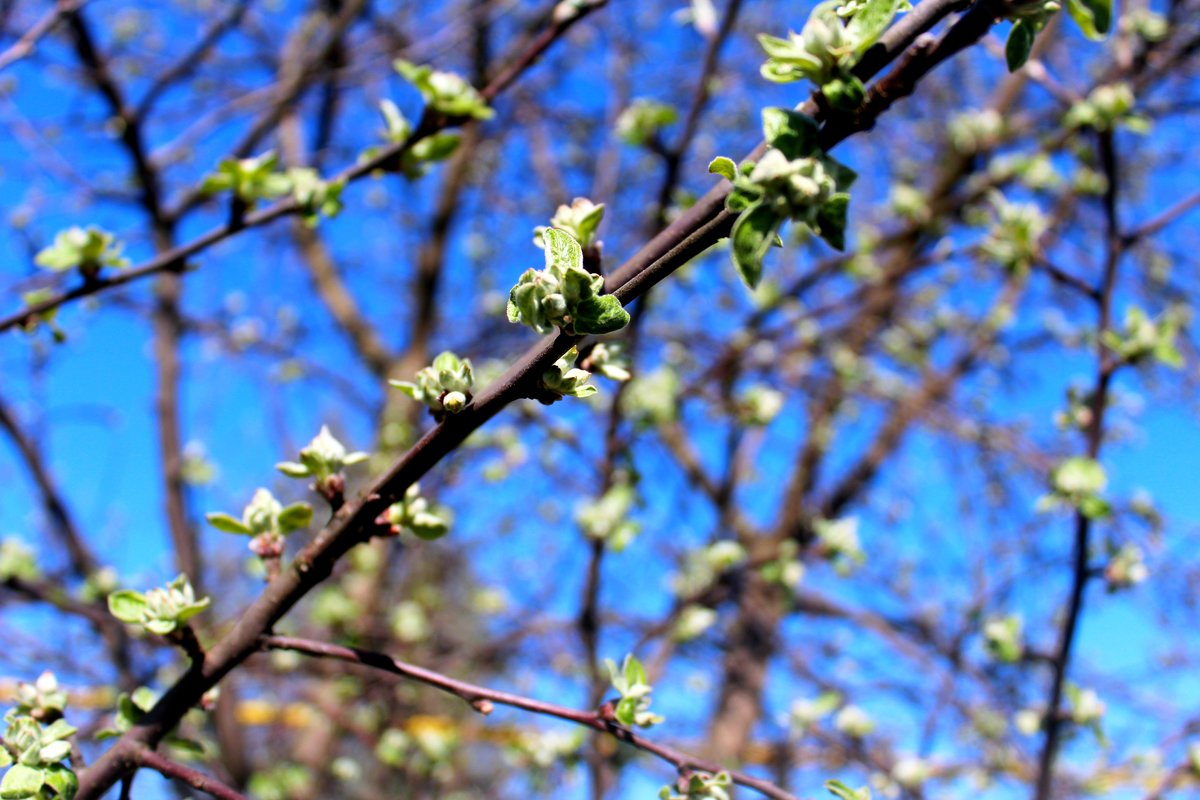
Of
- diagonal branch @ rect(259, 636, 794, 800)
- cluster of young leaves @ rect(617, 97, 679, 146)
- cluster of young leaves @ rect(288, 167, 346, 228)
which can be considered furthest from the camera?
cluster of young leaves @ rect(617, 97, 679, 146)

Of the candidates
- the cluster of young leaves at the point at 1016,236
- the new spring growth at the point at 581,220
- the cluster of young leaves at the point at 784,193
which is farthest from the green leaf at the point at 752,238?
the cluster of young leaves at the point at 1016,236

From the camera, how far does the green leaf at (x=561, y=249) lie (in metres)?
0.71

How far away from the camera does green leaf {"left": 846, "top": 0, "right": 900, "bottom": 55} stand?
2.22 feet

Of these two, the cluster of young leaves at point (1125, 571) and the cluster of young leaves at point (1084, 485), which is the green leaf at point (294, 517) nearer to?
the cluster of young leaves at point (1084, 485)

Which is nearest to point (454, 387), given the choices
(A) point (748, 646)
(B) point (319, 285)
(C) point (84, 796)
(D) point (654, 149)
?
(C) point (84, 796)

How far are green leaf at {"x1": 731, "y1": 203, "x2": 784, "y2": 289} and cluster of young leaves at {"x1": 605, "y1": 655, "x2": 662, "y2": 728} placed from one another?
544mm

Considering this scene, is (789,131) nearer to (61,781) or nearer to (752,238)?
(752,238)

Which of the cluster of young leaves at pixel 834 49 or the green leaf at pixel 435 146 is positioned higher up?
the green leaf at pixel 435 146

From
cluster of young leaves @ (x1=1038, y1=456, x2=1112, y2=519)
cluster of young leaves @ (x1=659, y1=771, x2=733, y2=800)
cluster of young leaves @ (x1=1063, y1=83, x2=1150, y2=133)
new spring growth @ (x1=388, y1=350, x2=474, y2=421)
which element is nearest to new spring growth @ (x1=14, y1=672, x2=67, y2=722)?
new spring growth @ (x1=388, y1=350, x2=474, y2=421)

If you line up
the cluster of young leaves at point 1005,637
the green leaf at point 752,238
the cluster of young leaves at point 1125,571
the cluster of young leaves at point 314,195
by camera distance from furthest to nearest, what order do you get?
1. the cluster of young leaves at point 1005,637
2. the cluster of young leaves at point 1125,571
3. the cluster of young leaves at point 314,195
4. the green leaf at point 752,238

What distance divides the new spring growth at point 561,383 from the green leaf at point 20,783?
0.60 metres

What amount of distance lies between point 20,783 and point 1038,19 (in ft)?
3.61

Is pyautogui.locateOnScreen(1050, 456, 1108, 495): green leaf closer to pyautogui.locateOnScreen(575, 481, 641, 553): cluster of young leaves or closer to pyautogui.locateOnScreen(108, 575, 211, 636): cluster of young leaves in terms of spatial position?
pyautogui.locateOnScreen(575, 481, 641, 553): cluster of young leaves

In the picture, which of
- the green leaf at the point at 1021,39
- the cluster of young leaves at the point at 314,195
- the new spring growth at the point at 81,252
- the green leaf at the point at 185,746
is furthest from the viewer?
the cluster of young leaves at the point at 314,195
